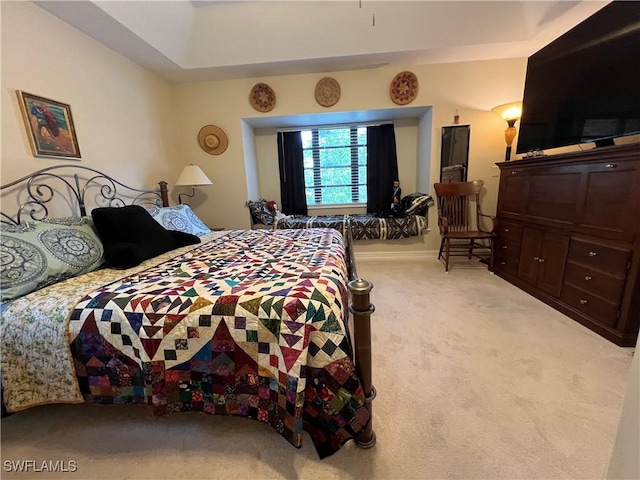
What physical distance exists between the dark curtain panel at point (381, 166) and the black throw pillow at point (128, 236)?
10.3ft

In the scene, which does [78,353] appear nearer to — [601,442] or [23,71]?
[23,71]

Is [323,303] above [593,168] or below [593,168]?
below

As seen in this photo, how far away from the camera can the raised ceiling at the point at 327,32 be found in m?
2.49

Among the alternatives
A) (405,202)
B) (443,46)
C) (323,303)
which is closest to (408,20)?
(443,46)

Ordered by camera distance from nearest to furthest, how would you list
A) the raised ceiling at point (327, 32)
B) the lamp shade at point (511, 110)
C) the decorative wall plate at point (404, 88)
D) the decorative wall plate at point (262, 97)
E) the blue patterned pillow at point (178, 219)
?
1. the blue patterned pillow at point (178, 219)
2. the raised ceiling at point (327, 32)
3. the lamp shade at point (511, 110)
4. the decorative wall plate at point (404, 88)
5. the decorative wall plate at point (262, 97)

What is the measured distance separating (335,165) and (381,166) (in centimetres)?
76

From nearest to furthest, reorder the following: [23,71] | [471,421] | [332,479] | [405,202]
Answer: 1. [332,479]
2. [471,421]
3. [23,71]
4. [405,202]

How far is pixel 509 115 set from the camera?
3020 millimetres

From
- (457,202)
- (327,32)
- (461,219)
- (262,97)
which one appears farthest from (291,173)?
(461,219)

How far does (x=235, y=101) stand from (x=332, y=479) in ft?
12.7

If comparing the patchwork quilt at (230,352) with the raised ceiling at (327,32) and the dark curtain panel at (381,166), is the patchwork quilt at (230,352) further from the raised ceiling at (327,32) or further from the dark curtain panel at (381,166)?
the dark curtain panel at (381,166)

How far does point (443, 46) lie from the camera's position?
9.20 feet

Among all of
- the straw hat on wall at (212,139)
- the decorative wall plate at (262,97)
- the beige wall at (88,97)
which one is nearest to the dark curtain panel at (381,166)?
the decorative wall plate at (262,97)

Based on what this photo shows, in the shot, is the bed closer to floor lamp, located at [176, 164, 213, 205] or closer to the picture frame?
the picture frame
